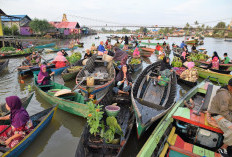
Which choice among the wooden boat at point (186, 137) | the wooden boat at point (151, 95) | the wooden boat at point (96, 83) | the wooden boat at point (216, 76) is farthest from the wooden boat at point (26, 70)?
the wooden boat at point (216, 76)

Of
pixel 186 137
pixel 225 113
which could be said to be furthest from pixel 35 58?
pixel 225 113

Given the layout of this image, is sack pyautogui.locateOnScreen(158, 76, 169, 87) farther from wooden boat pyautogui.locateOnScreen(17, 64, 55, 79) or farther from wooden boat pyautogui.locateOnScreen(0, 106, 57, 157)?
wooden boat pyautogui.locateOnScreen(17, 64, 55, 79)

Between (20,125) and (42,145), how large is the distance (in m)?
1.70

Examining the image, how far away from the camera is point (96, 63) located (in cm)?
1226

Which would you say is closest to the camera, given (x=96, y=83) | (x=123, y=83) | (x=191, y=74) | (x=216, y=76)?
(x=123, y=83)

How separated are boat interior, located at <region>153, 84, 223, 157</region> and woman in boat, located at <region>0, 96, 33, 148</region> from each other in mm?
3876

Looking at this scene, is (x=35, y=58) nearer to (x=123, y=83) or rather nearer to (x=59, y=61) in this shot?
(x=59, y=61)

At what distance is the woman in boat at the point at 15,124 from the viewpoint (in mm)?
3796

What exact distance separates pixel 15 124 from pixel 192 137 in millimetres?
5399

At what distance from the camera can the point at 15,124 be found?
3963mm

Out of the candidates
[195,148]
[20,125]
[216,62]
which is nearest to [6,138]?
[20,125]

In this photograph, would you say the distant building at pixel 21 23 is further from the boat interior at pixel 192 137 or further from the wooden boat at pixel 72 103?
the boat interior at pixel 192 137

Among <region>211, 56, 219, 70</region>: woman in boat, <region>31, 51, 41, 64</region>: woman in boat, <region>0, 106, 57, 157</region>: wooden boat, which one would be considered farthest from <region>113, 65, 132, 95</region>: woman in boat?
<region>31, 51, 41, 64</region>: woman in boat

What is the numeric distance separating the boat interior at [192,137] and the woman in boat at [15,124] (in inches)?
153
